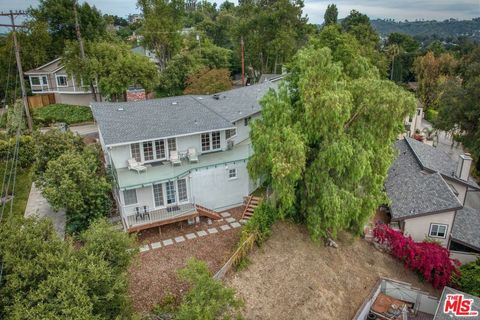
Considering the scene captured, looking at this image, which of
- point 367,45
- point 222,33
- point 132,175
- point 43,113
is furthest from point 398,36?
point 132,175

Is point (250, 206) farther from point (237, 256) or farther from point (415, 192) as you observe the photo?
point (415, 192)

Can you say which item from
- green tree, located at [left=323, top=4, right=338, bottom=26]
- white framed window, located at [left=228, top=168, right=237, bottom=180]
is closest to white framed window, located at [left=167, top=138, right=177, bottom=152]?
white framed window, located at [left=228, top=168, right=237, bottom=180]

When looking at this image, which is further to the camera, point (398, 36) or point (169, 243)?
point (398, 36)

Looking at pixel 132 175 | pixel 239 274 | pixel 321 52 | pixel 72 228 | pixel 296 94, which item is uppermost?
pixel 321 52

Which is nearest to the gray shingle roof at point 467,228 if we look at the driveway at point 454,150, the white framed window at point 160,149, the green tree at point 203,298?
the driveway at point 454,150

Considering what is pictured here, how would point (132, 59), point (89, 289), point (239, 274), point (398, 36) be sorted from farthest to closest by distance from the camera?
point (398, 36)
point (132, 59)
point (239, 274)
point (89, 289)

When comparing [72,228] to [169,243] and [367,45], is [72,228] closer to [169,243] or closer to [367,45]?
[169,243]

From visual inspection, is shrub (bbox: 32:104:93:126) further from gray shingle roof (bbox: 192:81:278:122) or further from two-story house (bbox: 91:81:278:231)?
gray shingle roof (bbox: 192:81:278:122)

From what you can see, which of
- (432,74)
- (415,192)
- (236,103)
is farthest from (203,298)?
(432,74)
